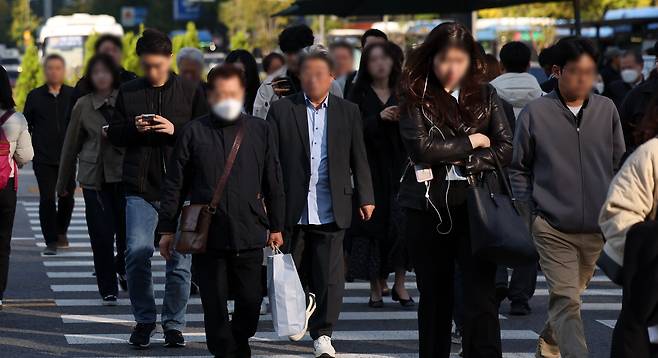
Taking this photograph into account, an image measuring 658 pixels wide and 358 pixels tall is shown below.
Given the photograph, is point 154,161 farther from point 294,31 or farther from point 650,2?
point 650,2

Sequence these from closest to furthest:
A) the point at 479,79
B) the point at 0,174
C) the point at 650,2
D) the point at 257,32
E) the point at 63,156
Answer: the point at 479,79, the point at 0,174, the point at 63,156, the point at 650,2, the point at 257,32

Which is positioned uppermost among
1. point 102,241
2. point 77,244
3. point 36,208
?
point 102,241

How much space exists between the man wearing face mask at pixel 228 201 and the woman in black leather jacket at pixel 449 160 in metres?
0.84

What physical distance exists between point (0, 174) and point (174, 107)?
176 centimetres

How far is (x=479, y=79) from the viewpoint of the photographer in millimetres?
6691

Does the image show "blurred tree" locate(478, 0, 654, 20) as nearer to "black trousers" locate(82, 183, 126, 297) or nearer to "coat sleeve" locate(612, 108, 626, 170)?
"black trousers" locate(82, 183, 126, 297)

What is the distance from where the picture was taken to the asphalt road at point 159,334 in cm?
873

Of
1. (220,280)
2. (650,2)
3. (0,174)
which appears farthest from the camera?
(650,2)

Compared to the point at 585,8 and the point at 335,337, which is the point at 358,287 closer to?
the point at 335,337

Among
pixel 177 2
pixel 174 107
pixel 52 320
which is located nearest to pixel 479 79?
pixel 174 107

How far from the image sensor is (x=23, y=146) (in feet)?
33.4

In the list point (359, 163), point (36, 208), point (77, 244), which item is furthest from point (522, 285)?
point (36, 208)

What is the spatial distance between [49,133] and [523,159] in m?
7.85

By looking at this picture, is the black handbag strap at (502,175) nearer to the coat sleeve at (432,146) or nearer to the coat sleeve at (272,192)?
the coat sleeve at (432,146)
